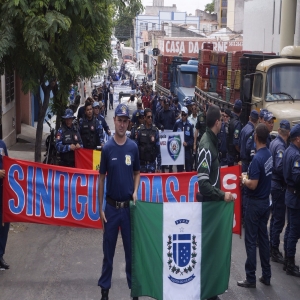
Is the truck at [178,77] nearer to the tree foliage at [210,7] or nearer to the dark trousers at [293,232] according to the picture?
the dark trousers at [293,232]

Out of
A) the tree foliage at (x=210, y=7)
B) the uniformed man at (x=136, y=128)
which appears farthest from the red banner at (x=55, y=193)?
the tree foliage at (x=210, y=7)

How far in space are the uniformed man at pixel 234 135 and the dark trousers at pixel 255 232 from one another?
14.3 ft

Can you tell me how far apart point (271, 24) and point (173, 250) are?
26.4 metres

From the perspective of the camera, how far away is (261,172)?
7.33m

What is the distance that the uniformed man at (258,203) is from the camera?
7.31 meters

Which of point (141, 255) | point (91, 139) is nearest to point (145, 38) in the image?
point (91, 139)

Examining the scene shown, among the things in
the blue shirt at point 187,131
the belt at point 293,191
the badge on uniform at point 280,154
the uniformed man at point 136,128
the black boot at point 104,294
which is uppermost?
the badge on uniform at point 280,154

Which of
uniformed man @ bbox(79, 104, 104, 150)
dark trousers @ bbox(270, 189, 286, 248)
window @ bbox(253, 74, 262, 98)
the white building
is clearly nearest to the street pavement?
dark trousers @ bbox(270, 189, 286, 248)

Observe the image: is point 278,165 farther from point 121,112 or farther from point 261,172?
point 121,112

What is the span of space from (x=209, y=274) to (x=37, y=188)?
127 inches

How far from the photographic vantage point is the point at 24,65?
11367mm

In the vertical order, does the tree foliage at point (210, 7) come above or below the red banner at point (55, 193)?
above

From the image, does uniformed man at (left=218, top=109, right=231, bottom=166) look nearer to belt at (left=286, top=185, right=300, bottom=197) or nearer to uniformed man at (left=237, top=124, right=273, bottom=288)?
belt at (left=286, top=185, right=300, bottom=197)

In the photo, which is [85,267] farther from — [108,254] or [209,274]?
[209,274]
